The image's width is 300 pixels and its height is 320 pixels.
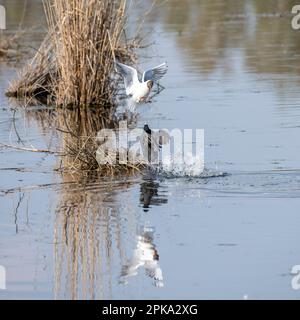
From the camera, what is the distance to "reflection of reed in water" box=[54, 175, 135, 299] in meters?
7.16

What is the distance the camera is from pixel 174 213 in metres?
8.98

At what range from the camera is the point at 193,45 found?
73.0 feet

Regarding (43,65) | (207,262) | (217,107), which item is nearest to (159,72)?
(217,107)

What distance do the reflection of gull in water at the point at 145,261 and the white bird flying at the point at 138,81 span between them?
4018mm

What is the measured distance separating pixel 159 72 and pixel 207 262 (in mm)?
5324

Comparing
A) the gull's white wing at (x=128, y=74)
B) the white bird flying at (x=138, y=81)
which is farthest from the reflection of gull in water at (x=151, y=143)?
the gull's white wing at (x=128, y=74)

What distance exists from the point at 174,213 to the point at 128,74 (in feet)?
12.9

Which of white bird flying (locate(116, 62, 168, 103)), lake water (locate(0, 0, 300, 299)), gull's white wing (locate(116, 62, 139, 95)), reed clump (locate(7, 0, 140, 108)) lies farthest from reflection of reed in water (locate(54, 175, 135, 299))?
reed clump (locate(7, 0, 140, 108))

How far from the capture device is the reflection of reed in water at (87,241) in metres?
7.16

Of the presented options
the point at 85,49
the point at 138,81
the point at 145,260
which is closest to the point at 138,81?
the point at 138,81

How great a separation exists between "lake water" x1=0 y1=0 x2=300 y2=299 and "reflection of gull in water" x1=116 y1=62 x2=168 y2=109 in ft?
3.08

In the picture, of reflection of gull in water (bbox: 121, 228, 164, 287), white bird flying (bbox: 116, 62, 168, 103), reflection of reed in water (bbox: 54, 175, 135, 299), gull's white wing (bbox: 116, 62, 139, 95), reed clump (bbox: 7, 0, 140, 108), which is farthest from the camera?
reed clump (bbox: 7, 0, 140, 108)

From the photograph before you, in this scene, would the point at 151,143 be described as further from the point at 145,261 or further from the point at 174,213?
the point at 145,261

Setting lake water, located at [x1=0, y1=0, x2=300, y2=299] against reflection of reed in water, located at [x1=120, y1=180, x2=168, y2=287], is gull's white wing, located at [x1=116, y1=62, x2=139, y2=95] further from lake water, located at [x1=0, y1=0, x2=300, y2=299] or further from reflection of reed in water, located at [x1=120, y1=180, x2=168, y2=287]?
reflection of reed in water, located at [x1=120, y1=180, x2=168, y2=287]
